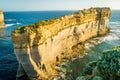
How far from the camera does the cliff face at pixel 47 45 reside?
28.4 meters

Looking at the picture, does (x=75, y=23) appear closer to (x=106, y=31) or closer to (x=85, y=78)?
(x=106, y=31)

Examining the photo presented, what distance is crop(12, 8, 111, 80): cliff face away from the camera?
2841cm

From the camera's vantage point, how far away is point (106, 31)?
6706 centimetres

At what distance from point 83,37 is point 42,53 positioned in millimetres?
24242

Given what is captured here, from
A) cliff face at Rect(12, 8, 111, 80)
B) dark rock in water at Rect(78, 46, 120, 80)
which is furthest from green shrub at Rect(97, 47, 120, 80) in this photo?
cliff face at Rect(12, 8, 111, 80)

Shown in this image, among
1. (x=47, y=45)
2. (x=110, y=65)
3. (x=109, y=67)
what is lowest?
(x=47, y=45)

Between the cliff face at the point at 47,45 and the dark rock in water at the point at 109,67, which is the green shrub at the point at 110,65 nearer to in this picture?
the dark rock in water at the point at 109,67

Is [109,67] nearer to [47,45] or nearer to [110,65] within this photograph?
[110,65]

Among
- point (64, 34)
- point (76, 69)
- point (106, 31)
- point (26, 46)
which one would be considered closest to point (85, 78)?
point (26, 46)

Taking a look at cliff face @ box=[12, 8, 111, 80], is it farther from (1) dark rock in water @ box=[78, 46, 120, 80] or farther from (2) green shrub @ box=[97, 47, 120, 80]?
(2) green shrub @ box=[97, 47, 120, 80]

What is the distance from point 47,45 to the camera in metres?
33.4

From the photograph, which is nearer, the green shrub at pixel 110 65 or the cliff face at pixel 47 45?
the green shrub at pixel 110 65

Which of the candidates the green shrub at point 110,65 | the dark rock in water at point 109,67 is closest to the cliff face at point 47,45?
the dark rock in water at point 109,67

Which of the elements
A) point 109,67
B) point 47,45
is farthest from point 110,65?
point 47,45
